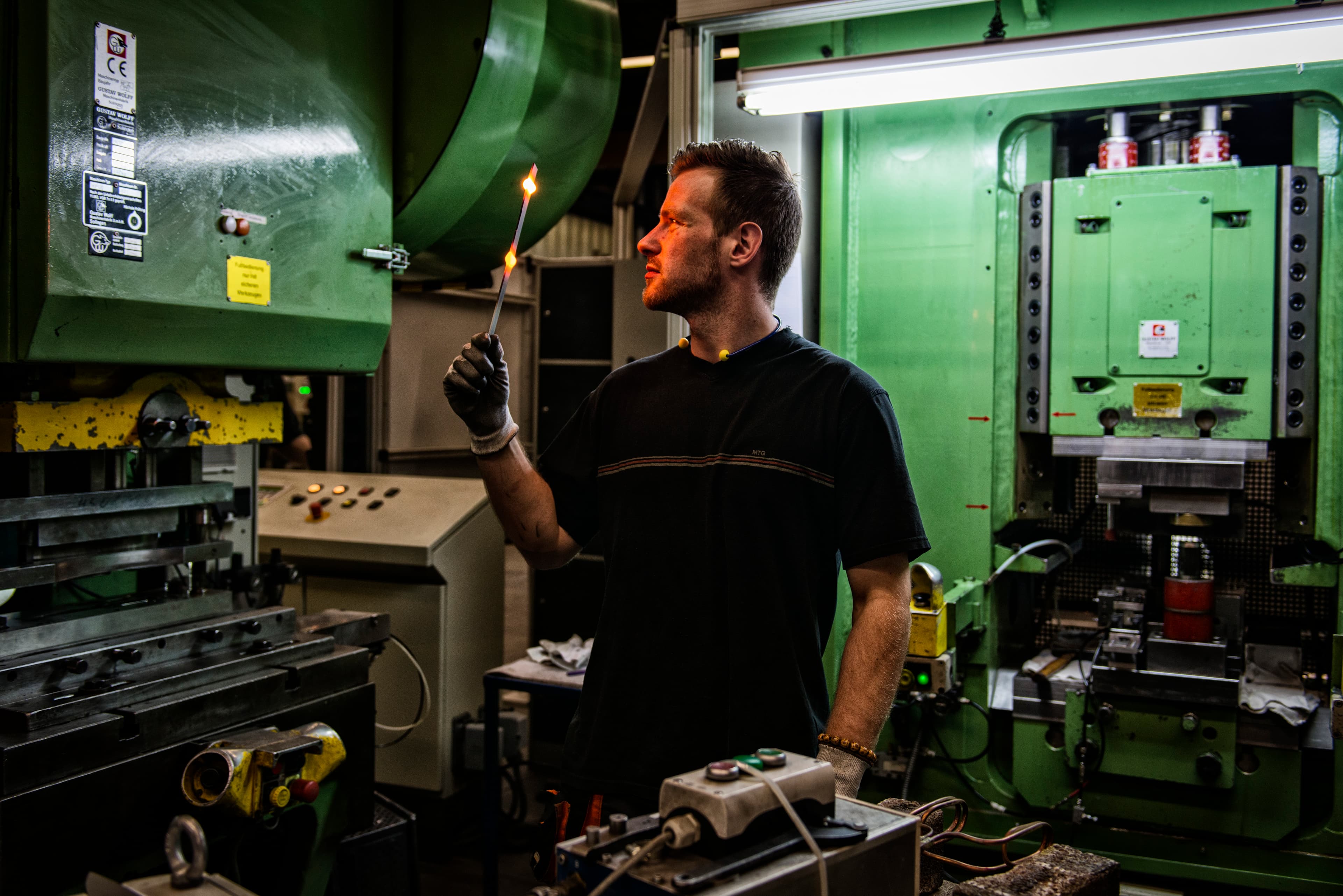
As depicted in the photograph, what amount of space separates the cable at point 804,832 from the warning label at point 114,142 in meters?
1.20

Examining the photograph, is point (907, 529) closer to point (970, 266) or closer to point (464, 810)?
point (970, 266)

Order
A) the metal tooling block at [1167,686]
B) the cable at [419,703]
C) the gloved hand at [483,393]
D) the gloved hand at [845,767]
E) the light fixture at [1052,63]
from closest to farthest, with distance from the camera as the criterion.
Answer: the gloved hand at [845,767]
the gloved hand at [483,393]
the light fixture at [1052,63]
the metal tooling block at [1167,686]
the cable at [419,703]

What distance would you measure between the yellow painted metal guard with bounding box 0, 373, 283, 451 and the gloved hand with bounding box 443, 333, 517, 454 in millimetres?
581

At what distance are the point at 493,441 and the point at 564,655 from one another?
1.22m

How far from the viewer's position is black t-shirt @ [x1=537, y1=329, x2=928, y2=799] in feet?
4.28

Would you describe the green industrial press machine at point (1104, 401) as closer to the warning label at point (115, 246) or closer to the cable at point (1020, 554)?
the cable at point (1020, 554)

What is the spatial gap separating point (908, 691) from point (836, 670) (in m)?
0.39

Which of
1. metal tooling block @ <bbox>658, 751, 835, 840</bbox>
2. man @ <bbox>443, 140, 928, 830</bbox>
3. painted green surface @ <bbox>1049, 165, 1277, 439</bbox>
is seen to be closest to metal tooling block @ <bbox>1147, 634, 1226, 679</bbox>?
painted green surface @ <bbox>1049, 165, 1277, 439</bbox>

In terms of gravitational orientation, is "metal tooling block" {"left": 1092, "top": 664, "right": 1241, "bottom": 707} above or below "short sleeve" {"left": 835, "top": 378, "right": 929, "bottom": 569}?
below

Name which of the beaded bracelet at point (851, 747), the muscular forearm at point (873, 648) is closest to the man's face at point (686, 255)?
the muscular forearm at point (873, 648)

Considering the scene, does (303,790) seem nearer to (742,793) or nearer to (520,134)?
(742,793)

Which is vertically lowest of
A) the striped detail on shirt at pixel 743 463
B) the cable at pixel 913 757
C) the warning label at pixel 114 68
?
the cable at pixel 913 757

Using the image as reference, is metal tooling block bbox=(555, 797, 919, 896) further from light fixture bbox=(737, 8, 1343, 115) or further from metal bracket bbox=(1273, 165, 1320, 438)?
metal bracket bbox=(1273, 165, 1320, 438)

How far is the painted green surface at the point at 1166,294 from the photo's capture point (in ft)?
7.53
